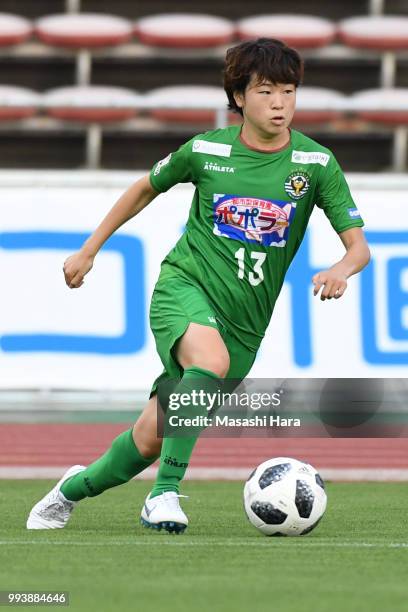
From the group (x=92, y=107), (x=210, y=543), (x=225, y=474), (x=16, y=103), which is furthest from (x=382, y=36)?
(x=210, y=543)

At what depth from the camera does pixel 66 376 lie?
11.2 meters

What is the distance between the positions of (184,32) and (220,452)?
23.4 feet

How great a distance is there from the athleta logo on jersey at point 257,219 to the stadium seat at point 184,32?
11.2 metres

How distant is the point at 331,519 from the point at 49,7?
41.9 ft

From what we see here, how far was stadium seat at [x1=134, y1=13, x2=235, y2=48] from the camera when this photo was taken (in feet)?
55.3

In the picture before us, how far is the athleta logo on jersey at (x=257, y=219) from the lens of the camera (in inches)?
233

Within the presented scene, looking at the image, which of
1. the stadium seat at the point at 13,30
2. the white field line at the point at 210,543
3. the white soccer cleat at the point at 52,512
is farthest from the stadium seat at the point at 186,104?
the white field line at the point at 210,543

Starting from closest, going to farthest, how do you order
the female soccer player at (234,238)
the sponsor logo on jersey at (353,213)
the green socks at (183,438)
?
the green socks at (183,438) < the female soccer player at (234,238) < the sponsor logo on jersey at (353,213)

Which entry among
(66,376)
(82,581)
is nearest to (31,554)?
(82,581)

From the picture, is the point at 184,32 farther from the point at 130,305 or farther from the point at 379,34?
the point at 130,305

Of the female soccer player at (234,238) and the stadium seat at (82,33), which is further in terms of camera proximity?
the stadium seat at (82,33)

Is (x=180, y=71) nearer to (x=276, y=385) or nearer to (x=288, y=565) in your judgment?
(x=276, y=385)

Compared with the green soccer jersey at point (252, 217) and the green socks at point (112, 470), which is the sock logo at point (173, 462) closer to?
the green socks at point (112, 470)

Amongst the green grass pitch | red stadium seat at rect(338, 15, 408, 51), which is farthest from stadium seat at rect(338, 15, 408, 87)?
the green grass pitch
